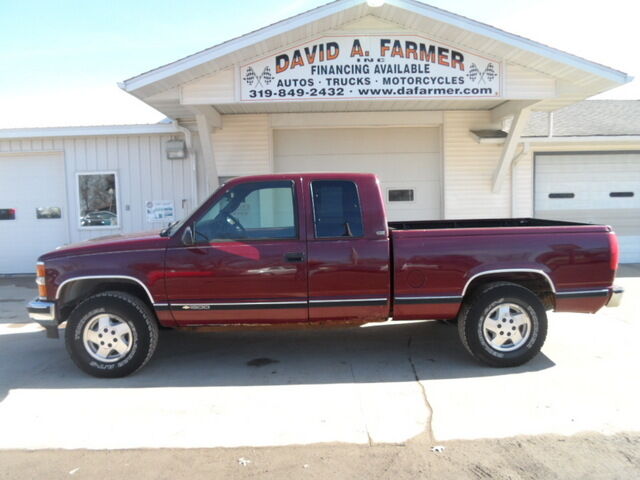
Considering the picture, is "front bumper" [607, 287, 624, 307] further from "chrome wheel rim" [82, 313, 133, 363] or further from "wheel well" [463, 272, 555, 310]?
"chrome wheel rim" [82, 313, 133, 363]

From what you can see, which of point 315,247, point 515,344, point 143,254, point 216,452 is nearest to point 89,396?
point 143,254

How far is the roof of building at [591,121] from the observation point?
11.0 metres

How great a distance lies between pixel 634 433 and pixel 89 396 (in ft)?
14.5

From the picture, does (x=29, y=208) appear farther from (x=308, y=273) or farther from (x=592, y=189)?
(x=592, y=189)

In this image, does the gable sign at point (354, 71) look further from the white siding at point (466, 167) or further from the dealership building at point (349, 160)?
the white siding at point (466, 167)

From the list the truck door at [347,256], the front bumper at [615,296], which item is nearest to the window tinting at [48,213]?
the truck door at [347,256]

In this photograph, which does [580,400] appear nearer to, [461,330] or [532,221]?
[461,330]

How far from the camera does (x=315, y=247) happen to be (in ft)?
15.9

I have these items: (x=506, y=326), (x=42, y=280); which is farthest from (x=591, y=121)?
(x=42, y=280)

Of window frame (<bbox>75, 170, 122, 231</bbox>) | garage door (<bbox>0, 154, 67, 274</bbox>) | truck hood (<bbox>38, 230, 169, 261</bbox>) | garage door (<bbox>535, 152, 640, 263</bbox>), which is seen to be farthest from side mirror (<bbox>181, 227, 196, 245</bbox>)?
garage door (<bbox>535, 152, 640, 263</bbox>)

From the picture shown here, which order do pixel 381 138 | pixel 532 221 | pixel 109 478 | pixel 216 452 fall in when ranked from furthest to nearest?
pixel 381 138, pixel 532 221, pixel 216 452, pixel 109 478

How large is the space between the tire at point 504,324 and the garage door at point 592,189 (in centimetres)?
670

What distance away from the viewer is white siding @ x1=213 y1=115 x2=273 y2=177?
10125 millimetres

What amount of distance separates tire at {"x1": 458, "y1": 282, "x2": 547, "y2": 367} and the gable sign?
4.17 m
